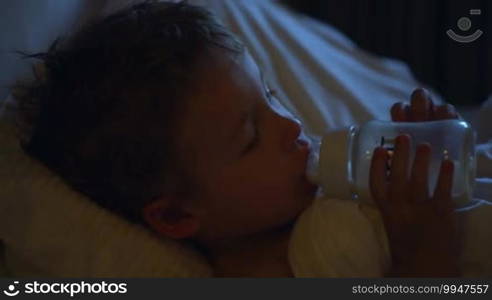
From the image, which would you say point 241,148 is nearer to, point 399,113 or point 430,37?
point 399,113

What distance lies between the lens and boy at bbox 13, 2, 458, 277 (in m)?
0.64

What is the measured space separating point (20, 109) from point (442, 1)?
0.57 m

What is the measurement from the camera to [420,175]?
0.60m

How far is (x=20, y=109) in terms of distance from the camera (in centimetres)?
74

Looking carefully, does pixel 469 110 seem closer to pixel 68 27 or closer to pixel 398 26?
pixel 398 26

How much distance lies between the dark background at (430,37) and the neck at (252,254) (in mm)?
392

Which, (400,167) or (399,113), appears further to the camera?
(399,113)

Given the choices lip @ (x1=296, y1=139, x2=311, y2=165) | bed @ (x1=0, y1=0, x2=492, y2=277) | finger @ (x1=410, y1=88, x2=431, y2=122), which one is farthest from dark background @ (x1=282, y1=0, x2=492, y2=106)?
lip @ (x1=296, y1=139, x2=311, y2=165)

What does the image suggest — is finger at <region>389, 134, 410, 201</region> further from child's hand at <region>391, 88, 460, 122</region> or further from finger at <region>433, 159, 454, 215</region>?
child's hand at <region>391, 88, 460, 122</region>

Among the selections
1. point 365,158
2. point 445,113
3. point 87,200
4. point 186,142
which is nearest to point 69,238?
point 87,200

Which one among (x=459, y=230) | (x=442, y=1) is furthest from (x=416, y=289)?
(x=442, y=1)

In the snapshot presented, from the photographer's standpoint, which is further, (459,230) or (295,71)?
(295,71)

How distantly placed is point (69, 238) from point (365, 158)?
29 centimetres

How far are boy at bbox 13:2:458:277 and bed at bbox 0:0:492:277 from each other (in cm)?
2
